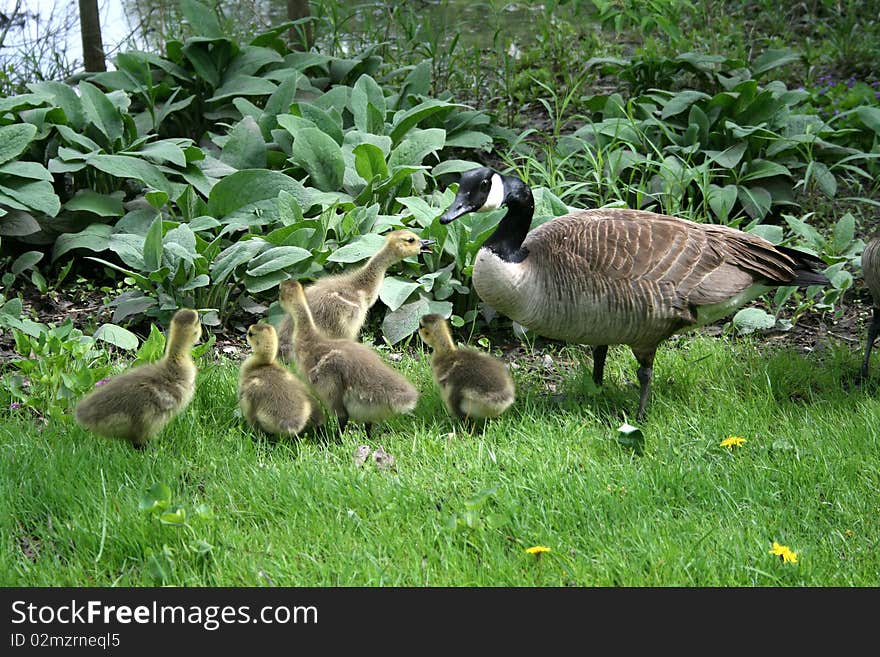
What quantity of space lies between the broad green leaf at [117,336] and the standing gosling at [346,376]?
53.1 inches

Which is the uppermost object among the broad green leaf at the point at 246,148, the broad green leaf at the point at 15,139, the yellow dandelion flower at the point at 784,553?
the broad green leaf at the point at 15,139

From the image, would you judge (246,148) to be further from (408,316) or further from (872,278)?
(872,278)

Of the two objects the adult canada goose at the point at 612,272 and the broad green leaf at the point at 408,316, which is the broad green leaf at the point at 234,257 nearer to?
the broad green leaf at the point at 408,316

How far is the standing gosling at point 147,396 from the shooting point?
4.71 m

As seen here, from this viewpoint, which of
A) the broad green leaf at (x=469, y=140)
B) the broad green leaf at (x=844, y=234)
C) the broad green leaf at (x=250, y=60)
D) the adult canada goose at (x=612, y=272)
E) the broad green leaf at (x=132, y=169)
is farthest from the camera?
the broad green leaf at (x=250, y=60)

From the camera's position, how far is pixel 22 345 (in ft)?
18.5

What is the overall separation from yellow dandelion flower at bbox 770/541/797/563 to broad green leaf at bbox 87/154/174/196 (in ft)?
15.6

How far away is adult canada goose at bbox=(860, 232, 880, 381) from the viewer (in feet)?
18.9

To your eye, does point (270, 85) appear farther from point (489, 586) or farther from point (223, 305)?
point (489, 586)

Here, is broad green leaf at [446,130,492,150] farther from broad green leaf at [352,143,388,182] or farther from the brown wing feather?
the brown wing feather

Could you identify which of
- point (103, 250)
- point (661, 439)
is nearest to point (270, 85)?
point (103, 250)

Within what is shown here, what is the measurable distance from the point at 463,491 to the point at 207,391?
1.72 m

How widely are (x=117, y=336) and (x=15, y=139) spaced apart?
6.12 ft

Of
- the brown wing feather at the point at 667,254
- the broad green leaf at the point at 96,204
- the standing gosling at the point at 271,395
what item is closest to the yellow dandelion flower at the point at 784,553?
the brown wing feather at the point at 667,254
